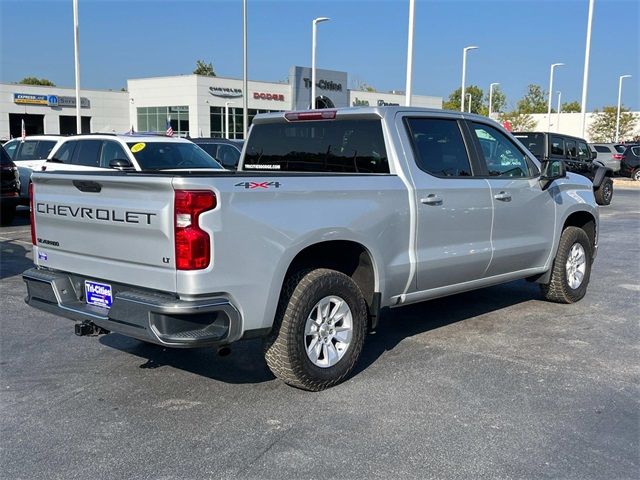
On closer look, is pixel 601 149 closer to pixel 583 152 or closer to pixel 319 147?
pixel 583 152

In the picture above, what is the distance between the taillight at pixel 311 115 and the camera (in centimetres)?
554

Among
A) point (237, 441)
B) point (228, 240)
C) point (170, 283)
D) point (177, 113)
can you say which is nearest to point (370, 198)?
point (228, 240)

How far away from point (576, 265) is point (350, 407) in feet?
13.2

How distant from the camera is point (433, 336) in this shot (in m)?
5.94

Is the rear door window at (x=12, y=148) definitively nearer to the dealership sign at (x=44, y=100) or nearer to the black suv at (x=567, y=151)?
the black suv at (x=567, y=151)

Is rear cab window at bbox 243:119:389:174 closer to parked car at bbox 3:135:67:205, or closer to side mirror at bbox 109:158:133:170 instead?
side mirror at bbox 109:158:133:170

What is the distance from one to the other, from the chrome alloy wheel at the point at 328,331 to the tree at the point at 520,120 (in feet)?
245

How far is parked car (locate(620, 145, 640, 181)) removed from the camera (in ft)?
105

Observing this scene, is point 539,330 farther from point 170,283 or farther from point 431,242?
point 170,283

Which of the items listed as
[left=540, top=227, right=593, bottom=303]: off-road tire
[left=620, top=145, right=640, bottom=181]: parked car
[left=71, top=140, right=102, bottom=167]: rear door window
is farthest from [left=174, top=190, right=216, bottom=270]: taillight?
[left=620, top=145, right=640, bottom=181]: parked car

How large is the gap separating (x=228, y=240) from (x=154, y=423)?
1.24m

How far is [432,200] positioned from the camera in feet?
17.2

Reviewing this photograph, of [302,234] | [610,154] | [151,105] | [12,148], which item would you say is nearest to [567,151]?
[12,148]

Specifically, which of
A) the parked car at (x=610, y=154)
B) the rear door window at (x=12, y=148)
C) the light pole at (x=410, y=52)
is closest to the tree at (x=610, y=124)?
the parked car at (x=610, y=154)
